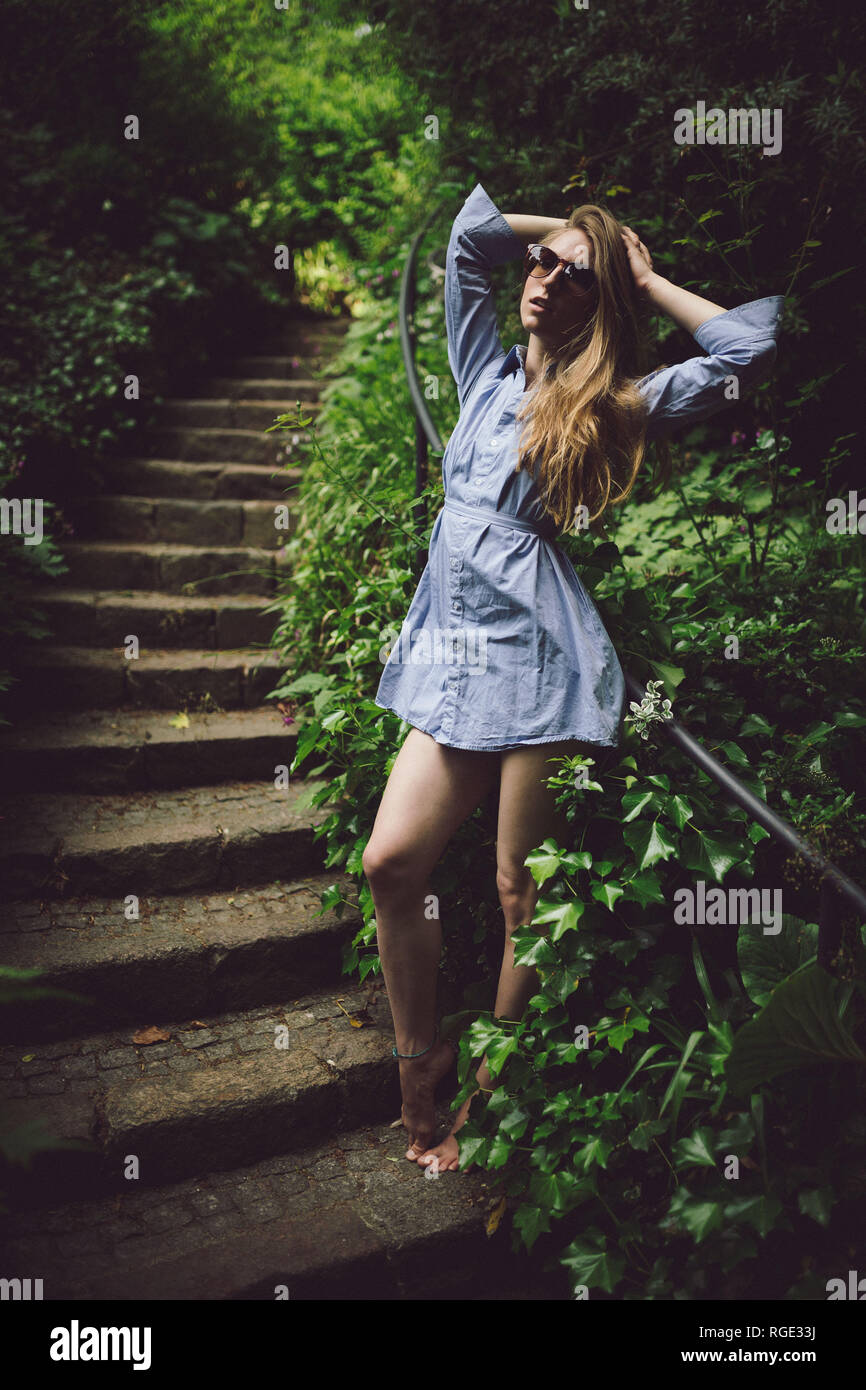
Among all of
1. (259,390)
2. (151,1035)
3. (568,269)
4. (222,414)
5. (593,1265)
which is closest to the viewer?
(593,1265)

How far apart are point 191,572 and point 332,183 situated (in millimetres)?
5126

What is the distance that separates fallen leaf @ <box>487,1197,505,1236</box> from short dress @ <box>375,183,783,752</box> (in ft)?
3.55

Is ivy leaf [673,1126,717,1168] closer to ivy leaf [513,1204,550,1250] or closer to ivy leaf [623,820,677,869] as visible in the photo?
ivy leaf [513,1204,550,1250]

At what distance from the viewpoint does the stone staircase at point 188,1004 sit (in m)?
2.10

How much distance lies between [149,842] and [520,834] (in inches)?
53.5

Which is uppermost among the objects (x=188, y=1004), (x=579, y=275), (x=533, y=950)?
(x=579, y=275)

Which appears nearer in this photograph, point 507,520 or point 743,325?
point 743,325

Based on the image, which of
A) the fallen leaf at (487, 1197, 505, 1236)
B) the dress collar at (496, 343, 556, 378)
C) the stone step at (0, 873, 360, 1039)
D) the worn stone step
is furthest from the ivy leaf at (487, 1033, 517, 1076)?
the worn stone step

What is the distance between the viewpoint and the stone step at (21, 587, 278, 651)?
377 centimetres

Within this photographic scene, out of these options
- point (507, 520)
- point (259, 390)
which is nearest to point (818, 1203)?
point (507, 520)

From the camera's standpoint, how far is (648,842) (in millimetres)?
2090

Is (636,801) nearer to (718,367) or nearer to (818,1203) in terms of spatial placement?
(818,1203)

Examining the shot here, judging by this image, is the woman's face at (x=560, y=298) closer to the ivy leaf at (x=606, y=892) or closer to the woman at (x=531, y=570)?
the woman at (x=531, y=570)

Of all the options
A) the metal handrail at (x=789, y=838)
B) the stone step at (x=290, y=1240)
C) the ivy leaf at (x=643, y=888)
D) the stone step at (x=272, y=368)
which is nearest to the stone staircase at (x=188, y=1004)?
the stone step at (x=290, y=1240)
